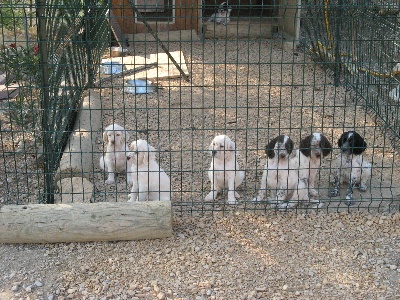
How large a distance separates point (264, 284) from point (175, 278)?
2.43 feet

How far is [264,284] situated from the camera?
5.04 metres

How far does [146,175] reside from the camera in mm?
6320

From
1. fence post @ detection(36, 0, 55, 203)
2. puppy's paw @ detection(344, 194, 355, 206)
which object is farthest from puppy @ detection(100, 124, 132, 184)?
puppy's paw @ detection(344, 194, 355, 206)

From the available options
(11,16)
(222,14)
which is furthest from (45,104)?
(222,14)

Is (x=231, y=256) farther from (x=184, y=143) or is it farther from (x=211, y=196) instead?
(x=184, y=143)

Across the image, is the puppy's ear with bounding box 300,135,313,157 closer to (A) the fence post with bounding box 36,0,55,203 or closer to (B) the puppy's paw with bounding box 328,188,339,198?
(B) the puppy's paw with bounding box 328,188,339,198

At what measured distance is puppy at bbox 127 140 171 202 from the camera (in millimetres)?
6223

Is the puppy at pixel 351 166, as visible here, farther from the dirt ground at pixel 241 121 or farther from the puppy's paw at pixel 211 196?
the puppy's paw at pixel 211 196

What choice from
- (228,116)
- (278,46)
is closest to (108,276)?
(228,116)

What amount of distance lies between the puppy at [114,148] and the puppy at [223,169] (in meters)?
1.06

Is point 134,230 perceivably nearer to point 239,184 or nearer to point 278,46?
point 239,184

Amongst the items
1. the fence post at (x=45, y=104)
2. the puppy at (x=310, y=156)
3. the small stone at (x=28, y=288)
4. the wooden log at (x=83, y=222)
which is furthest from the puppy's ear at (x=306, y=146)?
the small stone at (x=28, y=288)

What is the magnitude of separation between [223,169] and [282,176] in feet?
2.07

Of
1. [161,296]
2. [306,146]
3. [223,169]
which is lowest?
[161,296]
